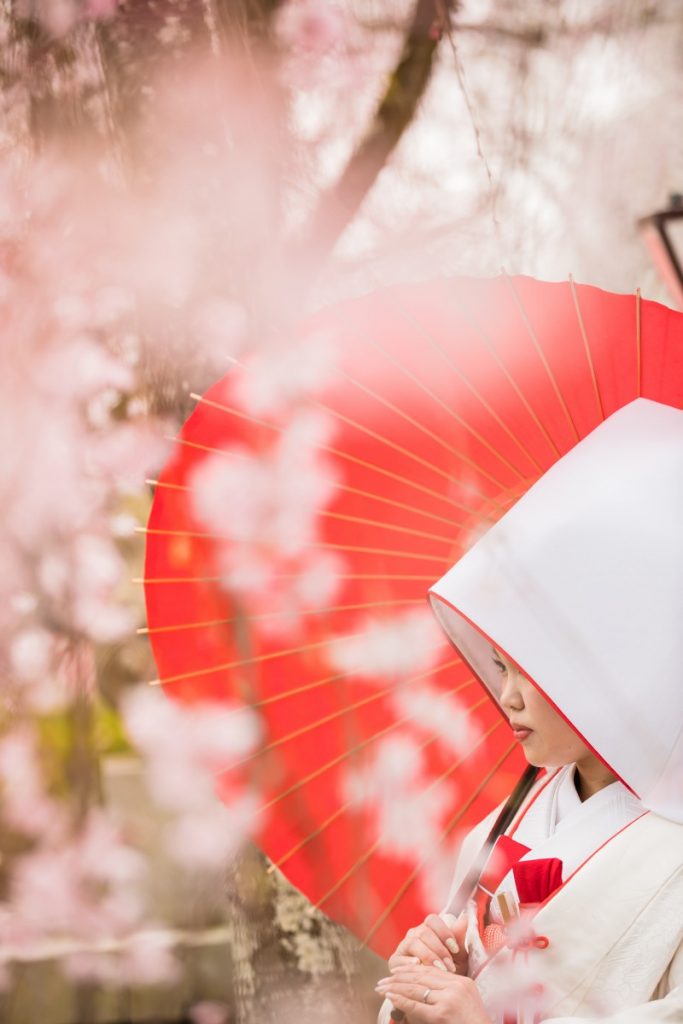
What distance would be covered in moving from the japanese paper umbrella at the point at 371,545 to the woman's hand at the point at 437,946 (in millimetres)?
207

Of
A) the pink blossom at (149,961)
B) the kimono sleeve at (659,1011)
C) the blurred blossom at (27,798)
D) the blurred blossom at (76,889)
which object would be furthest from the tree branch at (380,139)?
the pink blossom at (149,961)

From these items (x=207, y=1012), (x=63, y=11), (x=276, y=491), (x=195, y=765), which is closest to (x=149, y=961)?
(x=207, y=1012)

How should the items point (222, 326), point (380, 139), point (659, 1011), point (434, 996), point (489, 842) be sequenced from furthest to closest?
point (380, 139) < point (222, 326) < point (489, 842) < point (434, 996) < point (659, 1011)

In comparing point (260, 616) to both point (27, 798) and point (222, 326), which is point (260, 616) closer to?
point (222, 326)

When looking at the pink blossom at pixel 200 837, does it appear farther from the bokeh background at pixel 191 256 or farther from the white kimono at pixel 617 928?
the white kimono at pixel 617 928

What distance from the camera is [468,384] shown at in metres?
1.55

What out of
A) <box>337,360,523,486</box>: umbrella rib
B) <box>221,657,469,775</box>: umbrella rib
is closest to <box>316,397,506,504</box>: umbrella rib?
<box>337,360,523,486</box>: umbrella rib

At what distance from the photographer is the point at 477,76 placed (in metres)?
2.72

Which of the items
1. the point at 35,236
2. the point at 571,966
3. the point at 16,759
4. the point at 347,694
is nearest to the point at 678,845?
the point at 571,966

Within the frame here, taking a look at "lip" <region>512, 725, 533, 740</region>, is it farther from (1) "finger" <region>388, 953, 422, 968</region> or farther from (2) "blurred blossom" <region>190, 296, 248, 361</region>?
(2) "blurred blossom" <region>190, 296, 248, 361</region>

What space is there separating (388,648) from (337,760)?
0.72 feet

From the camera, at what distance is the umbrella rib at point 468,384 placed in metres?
1.54

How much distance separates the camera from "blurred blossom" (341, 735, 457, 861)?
1.60m

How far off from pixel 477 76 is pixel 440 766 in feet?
6.71
